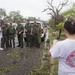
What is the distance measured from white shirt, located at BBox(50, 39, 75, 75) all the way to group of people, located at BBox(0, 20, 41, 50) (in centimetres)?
1591

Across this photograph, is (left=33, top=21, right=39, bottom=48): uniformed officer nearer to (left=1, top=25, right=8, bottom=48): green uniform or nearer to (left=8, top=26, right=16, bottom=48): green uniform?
(left=8, top=26, right=16, bottom=48): green uniform

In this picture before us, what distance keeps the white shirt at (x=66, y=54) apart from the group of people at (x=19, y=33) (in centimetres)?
1591

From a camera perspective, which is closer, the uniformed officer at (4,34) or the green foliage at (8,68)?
the green foliage at (8,68)

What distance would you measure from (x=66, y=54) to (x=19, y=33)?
55.4ft

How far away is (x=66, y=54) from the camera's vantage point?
449 cm

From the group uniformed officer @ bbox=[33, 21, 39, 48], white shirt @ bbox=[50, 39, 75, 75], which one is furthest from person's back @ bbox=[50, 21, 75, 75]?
uniformed officer @ bbox=[33, 21, 39, 48]

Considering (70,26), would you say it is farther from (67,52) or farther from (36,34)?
(36,34)

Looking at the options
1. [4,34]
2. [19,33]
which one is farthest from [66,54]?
[19,33]

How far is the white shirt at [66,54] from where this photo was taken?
446 centimetres

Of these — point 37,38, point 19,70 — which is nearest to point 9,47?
point 37,38

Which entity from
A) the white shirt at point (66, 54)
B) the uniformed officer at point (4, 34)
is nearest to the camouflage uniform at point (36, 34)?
the uniformed officer at point (4, 34)

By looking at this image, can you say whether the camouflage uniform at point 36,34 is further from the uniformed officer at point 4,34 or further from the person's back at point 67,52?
the person's back at point 67,52

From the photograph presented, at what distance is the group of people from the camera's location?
20.6 meters

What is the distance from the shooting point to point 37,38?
2205 centimetres
